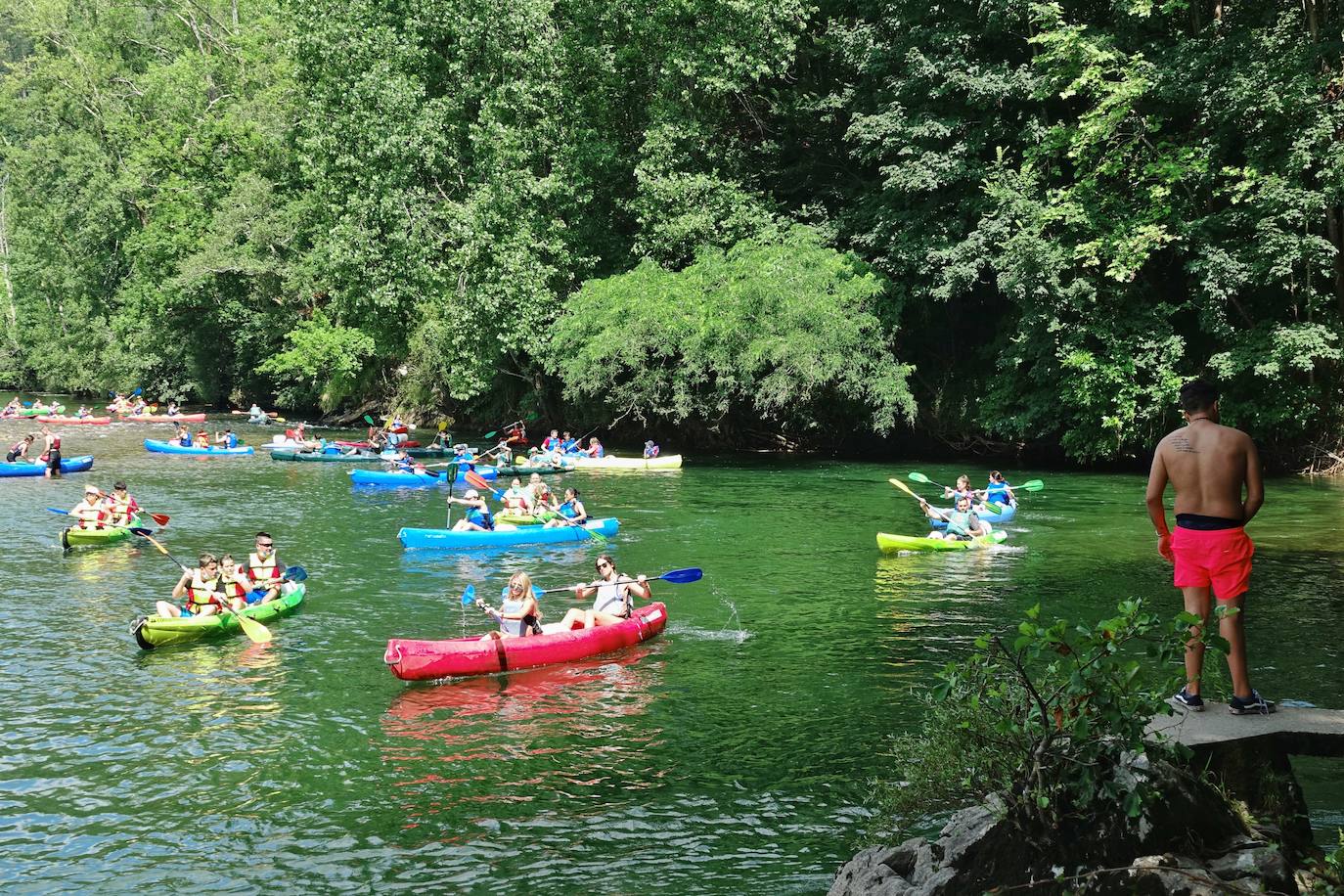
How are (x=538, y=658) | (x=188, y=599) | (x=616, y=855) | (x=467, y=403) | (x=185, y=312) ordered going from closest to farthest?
(x=616, y=855) < (x=538, y=658) < (x=188, y=599) < (x=467, y=403) < (x=185, y=312)

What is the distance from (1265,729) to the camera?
537cm

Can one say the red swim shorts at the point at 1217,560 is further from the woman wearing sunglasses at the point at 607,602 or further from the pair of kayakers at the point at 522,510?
the pair of kayakers at the point at 522,510

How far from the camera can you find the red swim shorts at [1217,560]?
5.78m

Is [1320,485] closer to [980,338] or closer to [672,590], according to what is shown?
[980,338]

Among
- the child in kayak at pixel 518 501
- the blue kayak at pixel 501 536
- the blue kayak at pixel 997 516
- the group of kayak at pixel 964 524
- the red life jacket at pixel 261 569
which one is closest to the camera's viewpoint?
the red life jacket at pixel 261 569

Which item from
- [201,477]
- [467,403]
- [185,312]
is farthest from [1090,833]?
[185,312]

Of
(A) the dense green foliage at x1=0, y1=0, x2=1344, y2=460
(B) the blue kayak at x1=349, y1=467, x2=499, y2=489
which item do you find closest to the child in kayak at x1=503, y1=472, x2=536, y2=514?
(B) the blue kayak at x1=349, y1=467, x2=499, y2=489

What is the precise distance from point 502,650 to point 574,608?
170cm

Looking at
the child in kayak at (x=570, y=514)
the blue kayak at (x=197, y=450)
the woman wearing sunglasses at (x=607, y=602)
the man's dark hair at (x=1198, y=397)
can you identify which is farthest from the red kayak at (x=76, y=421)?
the man's dark hair at (x=1198, y=397)

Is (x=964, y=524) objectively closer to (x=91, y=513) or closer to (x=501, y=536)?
(x=501, y=536)

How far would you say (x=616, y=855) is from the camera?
24.0 ft

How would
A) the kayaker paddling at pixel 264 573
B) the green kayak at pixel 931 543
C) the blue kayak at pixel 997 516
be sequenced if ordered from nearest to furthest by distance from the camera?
A: the kayaker paddling at pixel 264 573, the green kayak at pixel 931 543, the blue kayak at pixel 997 516

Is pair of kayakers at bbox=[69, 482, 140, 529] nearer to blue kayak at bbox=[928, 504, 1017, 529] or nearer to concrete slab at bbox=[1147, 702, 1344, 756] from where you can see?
blue kayak at bbox=[928, 504, 1017, 529]

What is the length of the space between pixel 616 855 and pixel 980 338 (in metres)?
27.7
